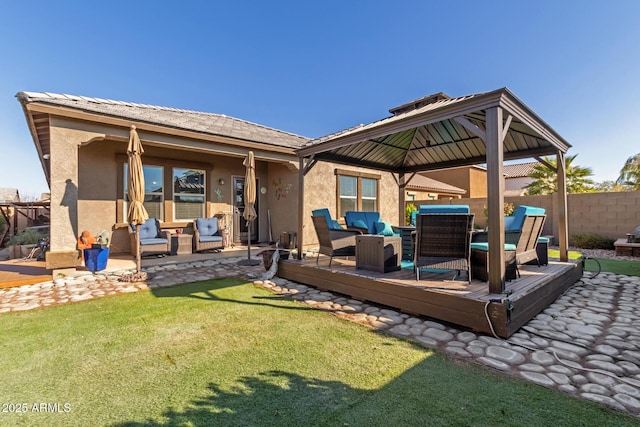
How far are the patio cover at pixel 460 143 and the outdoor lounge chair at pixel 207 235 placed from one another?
3650mm

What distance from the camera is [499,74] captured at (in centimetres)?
1153

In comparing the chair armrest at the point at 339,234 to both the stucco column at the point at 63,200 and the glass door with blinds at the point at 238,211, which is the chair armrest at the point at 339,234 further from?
the glass door with blinds at the point at 238,211

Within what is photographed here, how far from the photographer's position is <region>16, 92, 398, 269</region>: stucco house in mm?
5973

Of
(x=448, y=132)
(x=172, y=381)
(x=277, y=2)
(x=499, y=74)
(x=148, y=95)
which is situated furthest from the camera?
(x=148, y=95)

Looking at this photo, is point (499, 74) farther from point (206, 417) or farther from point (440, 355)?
point (206, 417)

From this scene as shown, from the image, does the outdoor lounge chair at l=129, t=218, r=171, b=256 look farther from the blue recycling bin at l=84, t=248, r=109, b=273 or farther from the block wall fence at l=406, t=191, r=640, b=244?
the block wall fence at l=406, t=191, r=640, b=244

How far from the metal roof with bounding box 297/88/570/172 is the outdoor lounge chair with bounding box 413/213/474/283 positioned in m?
1.16

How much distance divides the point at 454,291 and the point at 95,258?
266 inches

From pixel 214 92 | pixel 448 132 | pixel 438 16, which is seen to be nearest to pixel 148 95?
pixel 214 92

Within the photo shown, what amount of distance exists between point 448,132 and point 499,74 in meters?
7.47

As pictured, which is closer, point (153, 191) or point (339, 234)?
point (339, 234)

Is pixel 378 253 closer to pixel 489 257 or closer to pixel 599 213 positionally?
pixel 489 257

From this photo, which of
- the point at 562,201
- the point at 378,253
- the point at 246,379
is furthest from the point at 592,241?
the point at 246,379

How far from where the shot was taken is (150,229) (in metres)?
8.01
